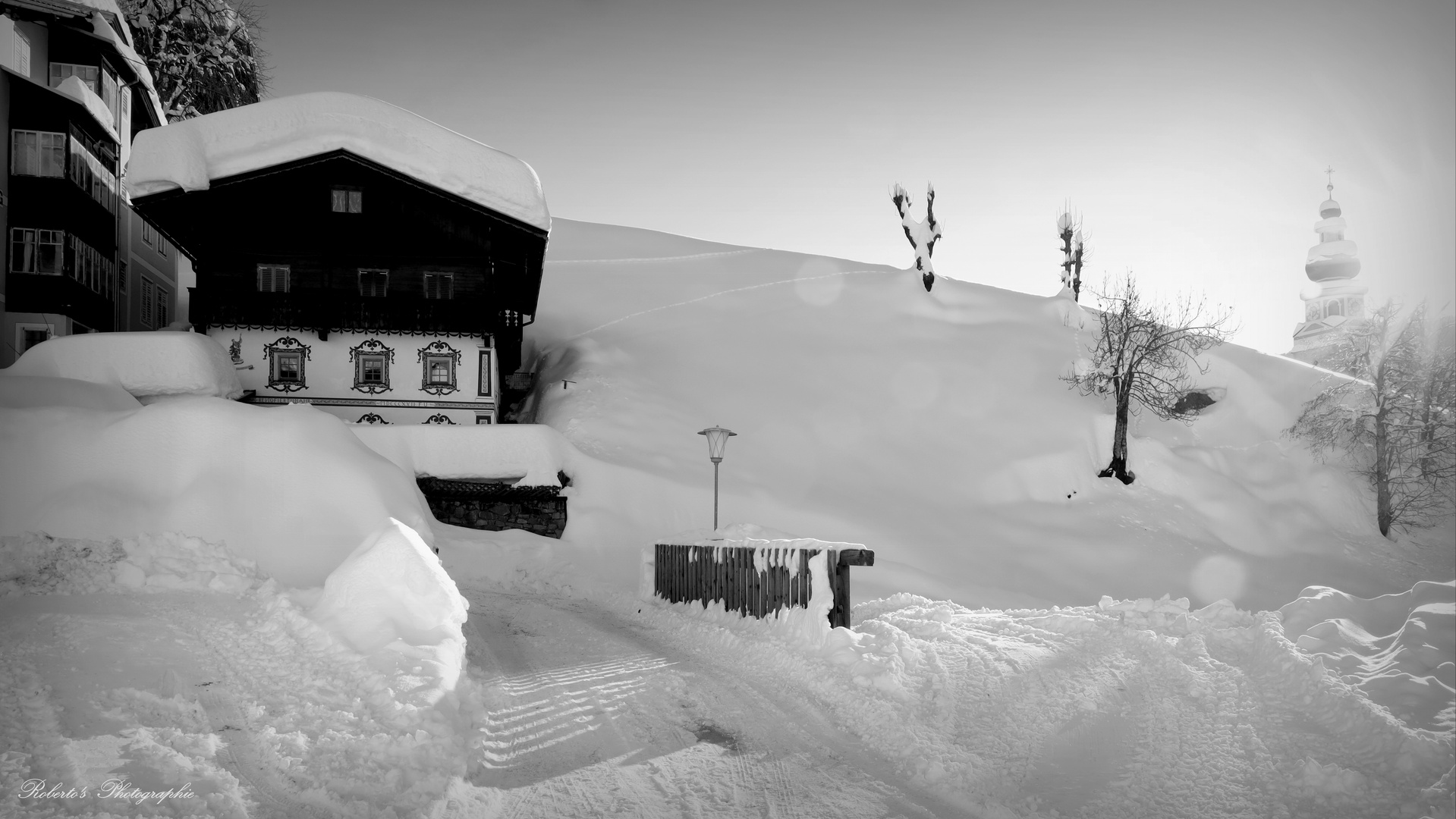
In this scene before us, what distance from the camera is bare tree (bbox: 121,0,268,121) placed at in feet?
146

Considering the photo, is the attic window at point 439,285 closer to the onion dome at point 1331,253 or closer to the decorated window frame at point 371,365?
the decorated window frame at point 371,365

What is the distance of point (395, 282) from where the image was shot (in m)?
31.2

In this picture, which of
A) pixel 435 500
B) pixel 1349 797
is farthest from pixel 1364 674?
pixel 435 500

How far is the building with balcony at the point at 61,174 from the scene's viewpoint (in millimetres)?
29328

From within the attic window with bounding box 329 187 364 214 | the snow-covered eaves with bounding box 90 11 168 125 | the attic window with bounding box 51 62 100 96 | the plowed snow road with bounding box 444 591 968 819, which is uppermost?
the snow-covered eaves with bounding box 90 11 168 125

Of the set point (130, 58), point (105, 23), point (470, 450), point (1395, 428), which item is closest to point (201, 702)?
point (470, 450)

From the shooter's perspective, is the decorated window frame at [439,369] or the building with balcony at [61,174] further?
the decorated window frame at [439,369]

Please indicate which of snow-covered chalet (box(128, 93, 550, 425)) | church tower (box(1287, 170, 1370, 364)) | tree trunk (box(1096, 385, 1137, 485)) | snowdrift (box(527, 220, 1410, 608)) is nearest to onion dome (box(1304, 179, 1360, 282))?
church tower (box(1287, 170, 1370, 364))

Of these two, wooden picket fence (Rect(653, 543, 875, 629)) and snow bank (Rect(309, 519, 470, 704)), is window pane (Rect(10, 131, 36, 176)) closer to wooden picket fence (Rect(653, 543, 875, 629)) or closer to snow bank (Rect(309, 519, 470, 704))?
wooden picket fence (Rect(653, 543, 875, 629))

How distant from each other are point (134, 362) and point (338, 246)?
24.5ft

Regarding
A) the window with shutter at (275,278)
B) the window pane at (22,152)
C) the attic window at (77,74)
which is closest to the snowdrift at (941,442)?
the window with shutter at (275,278)

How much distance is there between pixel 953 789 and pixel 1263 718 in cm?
307

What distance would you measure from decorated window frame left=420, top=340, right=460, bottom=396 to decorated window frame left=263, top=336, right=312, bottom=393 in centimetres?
360

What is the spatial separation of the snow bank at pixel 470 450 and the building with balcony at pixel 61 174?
44.1 ft
